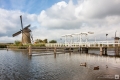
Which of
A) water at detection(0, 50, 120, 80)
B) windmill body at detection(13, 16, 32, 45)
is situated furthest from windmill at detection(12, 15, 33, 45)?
water at detection(0, 50, 120, 80)

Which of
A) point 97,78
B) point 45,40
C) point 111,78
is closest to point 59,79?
point 97,78

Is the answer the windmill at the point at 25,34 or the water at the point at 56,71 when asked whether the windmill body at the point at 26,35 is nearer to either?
the windmill at the point at 25,34

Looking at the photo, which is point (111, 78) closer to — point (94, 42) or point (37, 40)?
point (94, 42)

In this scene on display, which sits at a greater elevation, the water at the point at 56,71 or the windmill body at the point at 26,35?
the windmill body at the point at 26,35

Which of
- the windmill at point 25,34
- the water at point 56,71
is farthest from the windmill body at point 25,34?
the water at point 56,71

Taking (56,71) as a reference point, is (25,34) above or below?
above

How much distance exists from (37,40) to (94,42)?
160ft

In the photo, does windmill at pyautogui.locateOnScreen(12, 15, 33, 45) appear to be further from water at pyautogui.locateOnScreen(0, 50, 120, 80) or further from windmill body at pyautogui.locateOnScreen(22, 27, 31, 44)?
water at pyautogui.locateOnScreen(0, 50, 120, 80)

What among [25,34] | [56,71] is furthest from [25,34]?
[56,71]

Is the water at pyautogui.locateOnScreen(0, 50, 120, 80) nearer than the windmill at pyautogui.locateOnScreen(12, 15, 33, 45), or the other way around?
the water at pyautogui.locateOnScreen(0, 50, 120, 80)

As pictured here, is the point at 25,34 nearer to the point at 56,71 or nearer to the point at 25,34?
the point at 25,34

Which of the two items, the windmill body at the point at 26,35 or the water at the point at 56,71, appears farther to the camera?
the windmill body at the point at 26,35

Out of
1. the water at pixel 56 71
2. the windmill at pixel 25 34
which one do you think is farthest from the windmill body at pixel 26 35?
the water at pixel 56 71

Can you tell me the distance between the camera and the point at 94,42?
52.1 m
